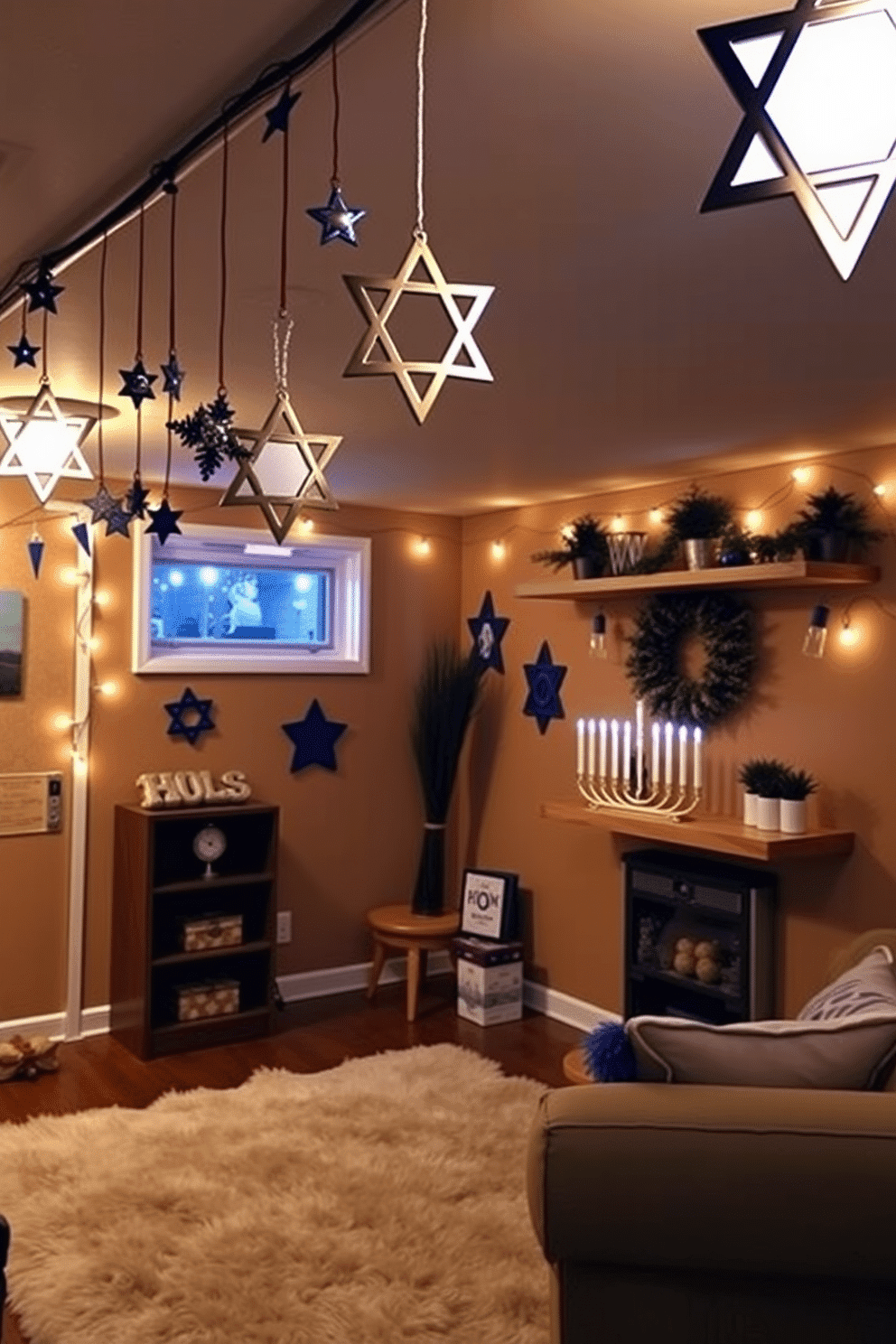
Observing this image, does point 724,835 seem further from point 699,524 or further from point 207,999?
point 207,999

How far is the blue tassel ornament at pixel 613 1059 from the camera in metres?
2.00

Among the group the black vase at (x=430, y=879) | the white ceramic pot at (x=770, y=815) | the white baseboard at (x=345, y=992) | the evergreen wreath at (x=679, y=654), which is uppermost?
the evergreen wreath at (x=679, y=654)

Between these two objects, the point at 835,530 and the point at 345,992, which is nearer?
the point at 835,530

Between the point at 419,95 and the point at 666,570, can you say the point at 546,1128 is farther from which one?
the point at 666,570

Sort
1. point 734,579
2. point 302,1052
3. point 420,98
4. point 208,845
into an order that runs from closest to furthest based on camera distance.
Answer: point 420,98 < point 734,579 < point 302,1052 < point 208,845

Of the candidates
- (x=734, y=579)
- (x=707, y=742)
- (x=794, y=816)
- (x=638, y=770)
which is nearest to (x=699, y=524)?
(x=734, y=579)

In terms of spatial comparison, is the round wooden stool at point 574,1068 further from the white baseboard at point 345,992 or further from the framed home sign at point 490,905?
the framed home sign at point 490,905

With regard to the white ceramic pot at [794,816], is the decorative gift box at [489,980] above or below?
below

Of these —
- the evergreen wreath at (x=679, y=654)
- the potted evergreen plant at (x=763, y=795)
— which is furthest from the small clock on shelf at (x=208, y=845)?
the potted evergreen plant at (x=763, y=795)

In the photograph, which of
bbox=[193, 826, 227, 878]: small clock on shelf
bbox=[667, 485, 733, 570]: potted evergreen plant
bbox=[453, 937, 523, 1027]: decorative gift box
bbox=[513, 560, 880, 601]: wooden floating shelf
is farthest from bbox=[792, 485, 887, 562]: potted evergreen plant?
bbox=[193, 826, 227, 878]: small clock on shelf

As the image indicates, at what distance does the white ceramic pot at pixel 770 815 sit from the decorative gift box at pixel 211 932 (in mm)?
2213

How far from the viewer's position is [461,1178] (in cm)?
323

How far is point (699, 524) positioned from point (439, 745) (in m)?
1.82

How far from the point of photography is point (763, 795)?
375 cm
